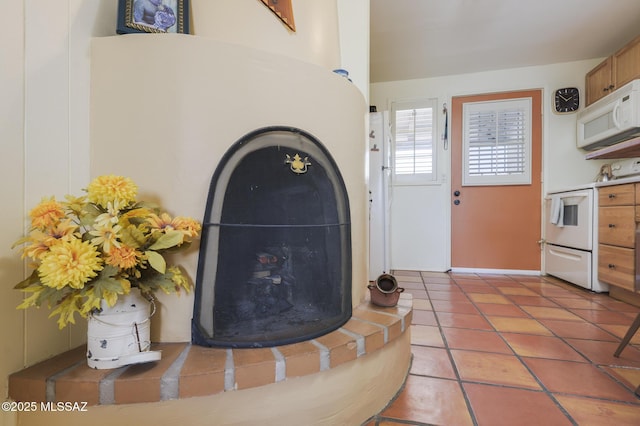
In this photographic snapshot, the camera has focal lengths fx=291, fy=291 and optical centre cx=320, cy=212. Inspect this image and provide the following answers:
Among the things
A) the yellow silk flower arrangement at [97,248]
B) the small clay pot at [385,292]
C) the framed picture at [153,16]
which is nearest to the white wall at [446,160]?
the small clay pot at [385,292]

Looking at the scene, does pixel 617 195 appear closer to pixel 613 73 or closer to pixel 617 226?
pixel 617 226

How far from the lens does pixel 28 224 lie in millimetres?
715

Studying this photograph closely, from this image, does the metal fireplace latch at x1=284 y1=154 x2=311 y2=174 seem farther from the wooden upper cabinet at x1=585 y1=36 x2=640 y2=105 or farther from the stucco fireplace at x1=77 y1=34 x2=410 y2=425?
the wooden upper cabinet at x1=585 y1=36 x2=640 y2=105

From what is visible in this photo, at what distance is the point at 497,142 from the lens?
3.24 metres

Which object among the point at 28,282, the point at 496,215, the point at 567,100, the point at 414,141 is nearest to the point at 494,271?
the point at 496,215

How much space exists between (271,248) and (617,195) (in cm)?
275

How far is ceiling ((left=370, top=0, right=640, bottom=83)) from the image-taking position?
228 centimetres

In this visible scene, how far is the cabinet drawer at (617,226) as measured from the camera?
2.06m

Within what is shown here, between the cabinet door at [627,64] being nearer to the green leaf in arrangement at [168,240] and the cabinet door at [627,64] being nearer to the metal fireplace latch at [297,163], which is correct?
the metal fireplace latch at [297,163]

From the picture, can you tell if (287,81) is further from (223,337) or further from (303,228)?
(223,337)

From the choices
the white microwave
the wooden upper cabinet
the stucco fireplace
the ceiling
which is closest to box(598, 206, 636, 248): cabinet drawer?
the white microwave

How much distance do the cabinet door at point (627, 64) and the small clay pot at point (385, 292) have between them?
2.90m

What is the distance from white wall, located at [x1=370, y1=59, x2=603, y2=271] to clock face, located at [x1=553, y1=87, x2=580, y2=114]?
0.06 m

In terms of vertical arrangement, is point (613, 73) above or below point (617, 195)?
above
